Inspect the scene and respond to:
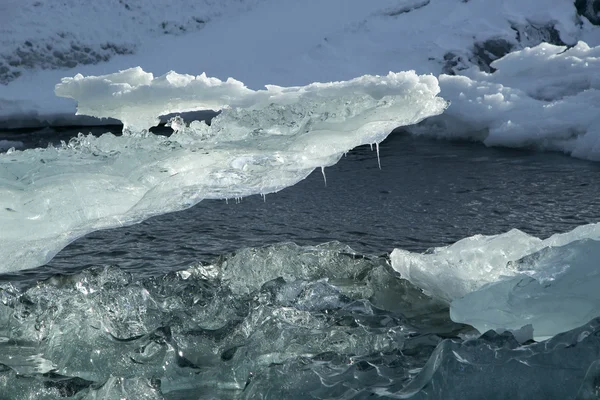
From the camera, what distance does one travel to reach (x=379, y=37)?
14.0 metres

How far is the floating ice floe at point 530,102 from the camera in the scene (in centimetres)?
1025

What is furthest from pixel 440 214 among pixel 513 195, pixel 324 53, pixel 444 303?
pixel 324 53

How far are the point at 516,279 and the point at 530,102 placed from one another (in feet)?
21.0

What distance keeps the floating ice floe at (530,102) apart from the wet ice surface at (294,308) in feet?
3.57

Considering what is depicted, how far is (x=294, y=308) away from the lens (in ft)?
16.2

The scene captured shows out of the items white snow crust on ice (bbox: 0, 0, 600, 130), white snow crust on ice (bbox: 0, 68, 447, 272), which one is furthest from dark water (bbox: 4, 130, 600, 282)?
white snow crust on ice (bbox: 0, 0, 600, 130)

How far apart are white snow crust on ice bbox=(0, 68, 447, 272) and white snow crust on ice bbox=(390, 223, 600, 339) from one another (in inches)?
40.8

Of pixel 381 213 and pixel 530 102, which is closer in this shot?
pixel 381 213

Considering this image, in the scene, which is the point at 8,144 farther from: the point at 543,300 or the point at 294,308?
the point at 543,300

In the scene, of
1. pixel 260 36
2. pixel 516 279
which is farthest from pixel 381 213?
pixel 260 36

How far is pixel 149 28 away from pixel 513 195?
8925mm

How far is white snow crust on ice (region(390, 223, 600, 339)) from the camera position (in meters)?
4.64

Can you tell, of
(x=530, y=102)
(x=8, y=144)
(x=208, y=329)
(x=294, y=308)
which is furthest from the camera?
(x=8, y=144)

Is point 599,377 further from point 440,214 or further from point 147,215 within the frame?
point 440,214
